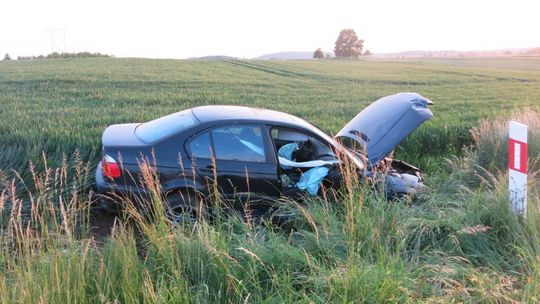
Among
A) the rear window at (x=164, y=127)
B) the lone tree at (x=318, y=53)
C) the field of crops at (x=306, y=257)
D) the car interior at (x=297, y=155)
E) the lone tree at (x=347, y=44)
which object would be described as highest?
the lone tree at (x=347, y=44)

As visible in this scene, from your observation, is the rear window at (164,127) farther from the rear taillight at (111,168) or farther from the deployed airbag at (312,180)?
the deployed airbag at (312,180)

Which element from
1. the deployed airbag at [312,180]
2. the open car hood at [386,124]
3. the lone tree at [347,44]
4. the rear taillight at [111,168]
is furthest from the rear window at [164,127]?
the lone tree at [347,44]

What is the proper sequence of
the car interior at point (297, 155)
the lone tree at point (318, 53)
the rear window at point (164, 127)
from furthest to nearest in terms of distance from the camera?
the lone tree at point (318, 53), the car interior at point (297, 155), the rear window at point (164, 127)

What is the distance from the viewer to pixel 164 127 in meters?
5.55

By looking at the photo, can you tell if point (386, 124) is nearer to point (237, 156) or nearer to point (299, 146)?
point (299, 146)

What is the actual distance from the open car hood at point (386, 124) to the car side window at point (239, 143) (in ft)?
4.11

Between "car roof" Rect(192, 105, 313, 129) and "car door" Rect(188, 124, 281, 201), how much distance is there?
133 millimetres

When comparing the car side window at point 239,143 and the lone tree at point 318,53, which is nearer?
the car side window at point 239,143

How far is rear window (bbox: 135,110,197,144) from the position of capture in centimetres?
528

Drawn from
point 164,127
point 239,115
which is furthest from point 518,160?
point 164,127

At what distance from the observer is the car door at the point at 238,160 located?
5.14 metres

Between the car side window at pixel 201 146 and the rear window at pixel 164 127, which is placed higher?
the rear window at pixel 164 127

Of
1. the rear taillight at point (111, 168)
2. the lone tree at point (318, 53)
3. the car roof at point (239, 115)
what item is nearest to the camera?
the rear taillight at point (111, 168)

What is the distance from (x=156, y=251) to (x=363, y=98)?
A: 589 inches
